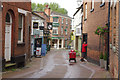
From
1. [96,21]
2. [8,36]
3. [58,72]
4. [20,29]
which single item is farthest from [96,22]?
[8,36]

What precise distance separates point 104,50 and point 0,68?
6.35 m

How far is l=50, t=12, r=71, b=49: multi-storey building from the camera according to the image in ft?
169

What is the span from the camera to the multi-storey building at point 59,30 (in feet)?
169

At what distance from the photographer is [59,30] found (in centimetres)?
5272

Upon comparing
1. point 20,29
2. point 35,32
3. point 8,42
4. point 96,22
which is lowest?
point 8,42

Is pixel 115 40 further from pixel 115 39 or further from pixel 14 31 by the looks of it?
pixel 14 31

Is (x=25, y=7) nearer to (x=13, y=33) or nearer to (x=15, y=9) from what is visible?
(x=15, y=9)

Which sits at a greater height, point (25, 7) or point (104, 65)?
point (25, 7)

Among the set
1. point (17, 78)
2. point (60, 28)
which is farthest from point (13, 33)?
point (60, 28)

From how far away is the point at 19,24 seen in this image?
41.3ft

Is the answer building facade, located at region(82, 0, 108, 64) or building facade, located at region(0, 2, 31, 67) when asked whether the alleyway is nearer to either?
building facade, located at region(0, 2, 31, 67)

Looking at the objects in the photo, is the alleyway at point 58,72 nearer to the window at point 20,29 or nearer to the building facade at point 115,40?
the building facade at point 115,40

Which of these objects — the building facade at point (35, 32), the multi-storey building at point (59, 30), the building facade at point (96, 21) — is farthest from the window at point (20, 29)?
the multi-storey building at point (59, 30)

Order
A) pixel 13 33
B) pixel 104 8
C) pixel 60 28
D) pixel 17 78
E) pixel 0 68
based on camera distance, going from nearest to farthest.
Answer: pixel 17 78 → pixel 0 68 → pixel 13 33 → pixel 104 8 → pixel 60 28
